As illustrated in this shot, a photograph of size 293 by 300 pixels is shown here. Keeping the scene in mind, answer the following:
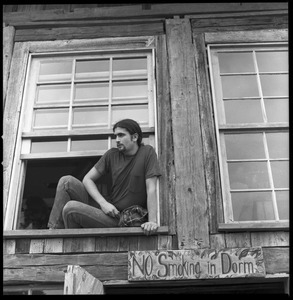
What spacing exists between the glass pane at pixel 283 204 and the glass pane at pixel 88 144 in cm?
192

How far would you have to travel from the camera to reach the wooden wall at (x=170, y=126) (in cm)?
435

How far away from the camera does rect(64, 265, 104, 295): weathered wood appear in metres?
3.60

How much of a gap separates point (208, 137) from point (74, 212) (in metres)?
1.65

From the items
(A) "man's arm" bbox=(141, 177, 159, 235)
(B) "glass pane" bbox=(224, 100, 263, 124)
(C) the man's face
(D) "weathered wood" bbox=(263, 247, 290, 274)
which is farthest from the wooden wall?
(C) the man's face

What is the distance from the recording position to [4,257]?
4387 mm

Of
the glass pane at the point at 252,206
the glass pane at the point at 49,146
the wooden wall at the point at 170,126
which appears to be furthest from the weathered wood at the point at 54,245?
the glass pane at the point at 252,206

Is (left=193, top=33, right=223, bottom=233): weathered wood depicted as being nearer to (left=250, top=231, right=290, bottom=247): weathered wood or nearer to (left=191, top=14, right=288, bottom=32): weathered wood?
(left=191, top=14, right=288, bottom=32): weathered wood

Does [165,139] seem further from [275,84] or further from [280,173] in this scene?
[275,84]

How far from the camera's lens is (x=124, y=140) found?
190 inches

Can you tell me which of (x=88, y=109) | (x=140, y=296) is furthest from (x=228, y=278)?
(x=88, y=109)

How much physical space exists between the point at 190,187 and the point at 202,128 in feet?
2.43

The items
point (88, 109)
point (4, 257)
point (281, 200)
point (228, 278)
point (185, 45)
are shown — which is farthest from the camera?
point (185, 45)

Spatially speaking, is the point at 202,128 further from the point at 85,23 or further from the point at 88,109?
the point at 85,23

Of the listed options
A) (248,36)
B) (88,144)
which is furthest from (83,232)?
(248,36)
